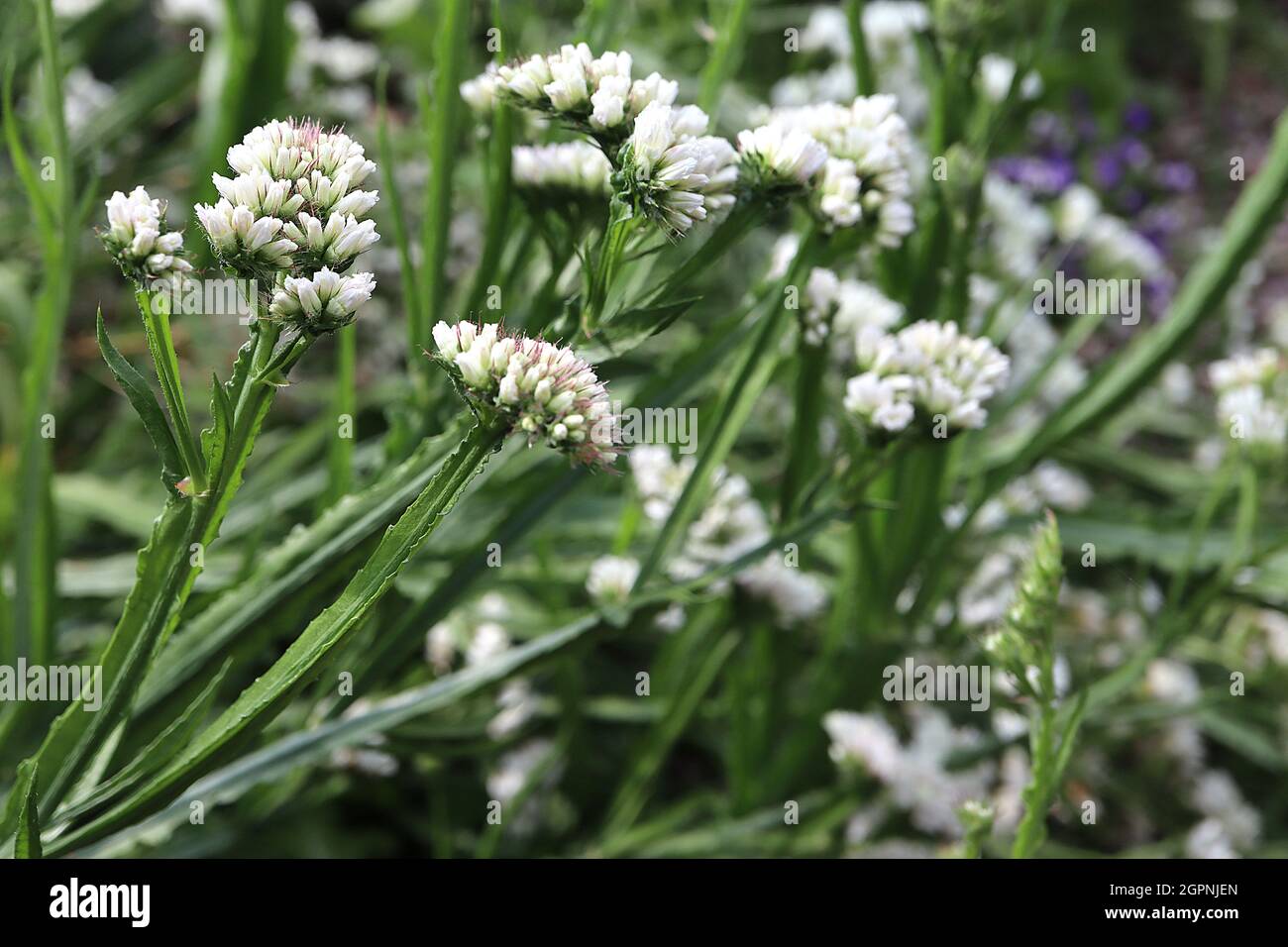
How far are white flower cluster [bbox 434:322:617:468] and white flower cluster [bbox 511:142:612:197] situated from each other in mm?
269

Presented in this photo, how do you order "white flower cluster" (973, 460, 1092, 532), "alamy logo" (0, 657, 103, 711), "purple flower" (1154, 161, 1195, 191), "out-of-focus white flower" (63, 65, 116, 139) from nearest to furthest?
"alamy logo" (0, 657, 103, 711) < "white flower cluster" (973, 460, 1092, 532) < "out-of-focus white flower" (63, 65, 116, 139) < "purple flower" (1154, 161, 1195, 191)

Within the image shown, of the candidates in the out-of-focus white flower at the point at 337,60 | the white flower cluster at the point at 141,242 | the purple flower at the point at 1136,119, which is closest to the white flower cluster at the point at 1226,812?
the white flower cluster at the point at 141,242

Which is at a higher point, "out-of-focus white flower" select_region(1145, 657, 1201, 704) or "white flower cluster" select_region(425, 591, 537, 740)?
"white flower cluster" select_region(425, 591, 537, 740)

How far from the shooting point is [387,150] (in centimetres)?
89

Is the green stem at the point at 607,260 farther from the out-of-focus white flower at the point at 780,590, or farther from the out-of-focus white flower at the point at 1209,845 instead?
the out-of-focus white flower at the point at 1209,845

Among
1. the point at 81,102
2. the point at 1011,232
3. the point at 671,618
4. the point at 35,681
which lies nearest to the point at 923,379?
the point at 671,618

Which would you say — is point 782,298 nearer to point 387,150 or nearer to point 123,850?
point 387,150

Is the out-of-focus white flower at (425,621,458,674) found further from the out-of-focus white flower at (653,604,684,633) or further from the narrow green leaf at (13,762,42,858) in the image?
the narrow green leaf at (13,762,42,858)

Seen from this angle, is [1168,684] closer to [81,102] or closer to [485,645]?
[485,645]

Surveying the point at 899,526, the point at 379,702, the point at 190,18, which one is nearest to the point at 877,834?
the point at 899,526

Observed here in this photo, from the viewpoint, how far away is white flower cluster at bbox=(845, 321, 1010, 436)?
0.78 m

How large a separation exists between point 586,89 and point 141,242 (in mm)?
259

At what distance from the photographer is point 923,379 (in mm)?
797
